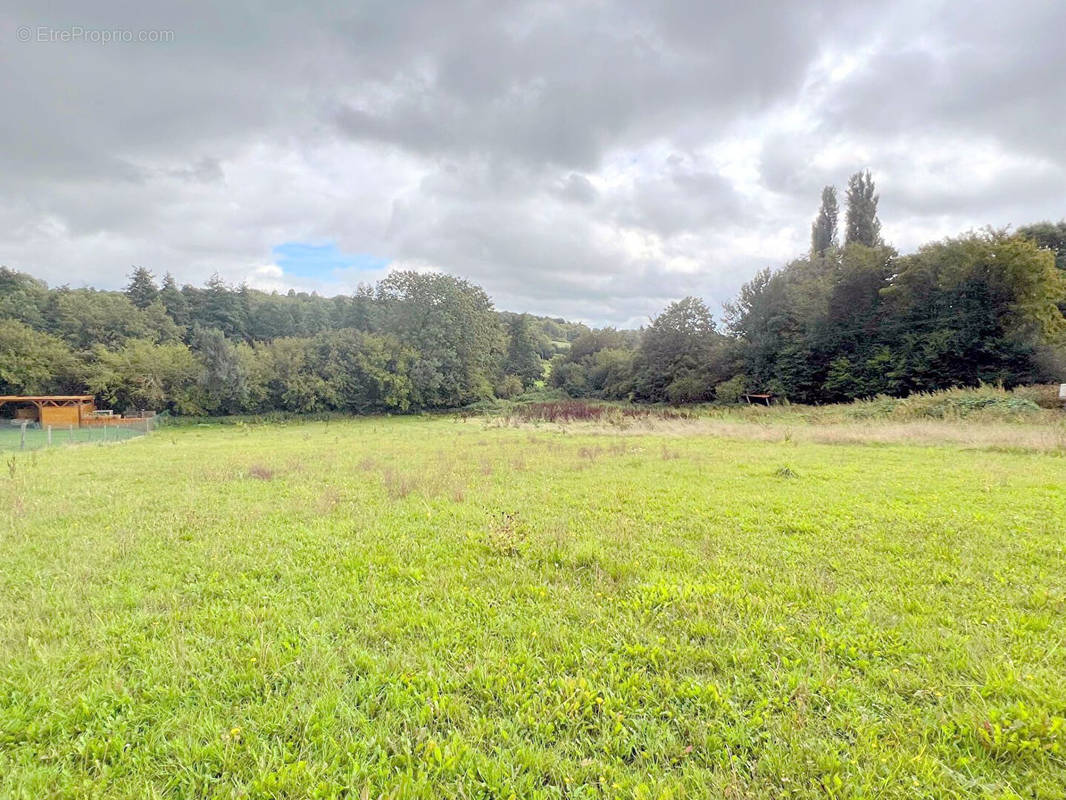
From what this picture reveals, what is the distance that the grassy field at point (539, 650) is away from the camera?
2170 mm

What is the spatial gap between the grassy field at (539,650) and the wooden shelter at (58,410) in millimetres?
30978

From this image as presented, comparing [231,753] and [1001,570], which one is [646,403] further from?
[231,753]

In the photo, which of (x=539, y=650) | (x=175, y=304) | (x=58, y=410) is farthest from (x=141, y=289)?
(x=539, y=650)

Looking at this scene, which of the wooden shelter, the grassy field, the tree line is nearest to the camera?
the grassy field

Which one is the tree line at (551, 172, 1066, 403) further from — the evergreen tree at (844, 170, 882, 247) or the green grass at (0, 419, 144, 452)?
the green grass at (0, 419, 144, 452)

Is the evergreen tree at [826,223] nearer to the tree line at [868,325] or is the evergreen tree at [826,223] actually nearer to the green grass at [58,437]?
the tree line at [868,325]

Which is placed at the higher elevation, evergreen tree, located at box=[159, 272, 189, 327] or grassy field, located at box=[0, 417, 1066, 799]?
evergreen tree, located at box=[159, 272, 189, 327]

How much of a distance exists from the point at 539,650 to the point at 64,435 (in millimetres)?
28006

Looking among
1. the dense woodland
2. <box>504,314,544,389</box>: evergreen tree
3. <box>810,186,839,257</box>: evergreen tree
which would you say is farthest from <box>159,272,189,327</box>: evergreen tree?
<box>810,186,839,257</box>: evergreen tree

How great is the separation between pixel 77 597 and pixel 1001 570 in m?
8.20

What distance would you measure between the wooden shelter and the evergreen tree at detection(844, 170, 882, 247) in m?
57.9

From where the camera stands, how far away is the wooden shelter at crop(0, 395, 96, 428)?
2858cm

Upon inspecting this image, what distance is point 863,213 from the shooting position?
38.6 meters

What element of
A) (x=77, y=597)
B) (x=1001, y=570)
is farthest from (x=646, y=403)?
(x=77, y=597)
